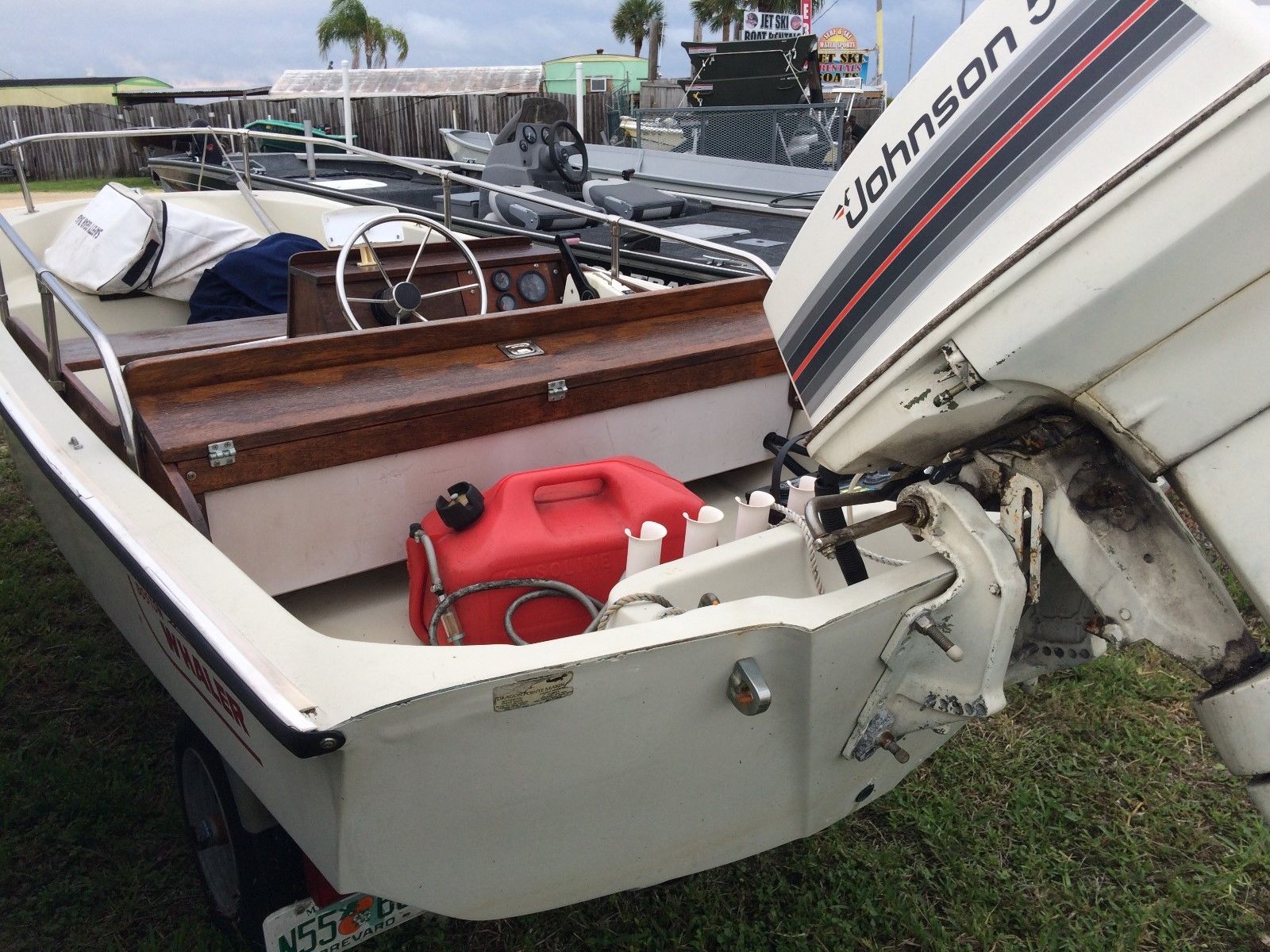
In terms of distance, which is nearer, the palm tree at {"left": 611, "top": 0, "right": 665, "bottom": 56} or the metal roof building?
the metal roof building

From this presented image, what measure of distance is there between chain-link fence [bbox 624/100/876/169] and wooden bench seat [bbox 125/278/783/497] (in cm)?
528

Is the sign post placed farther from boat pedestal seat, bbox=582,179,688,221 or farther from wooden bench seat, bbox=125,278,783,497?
wooden bench seat, bbox=125,278,783,497

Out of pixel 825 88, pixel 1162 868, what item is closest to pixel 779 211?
pixel 1162 868

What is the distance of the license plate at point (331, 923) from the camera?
61.1 inches

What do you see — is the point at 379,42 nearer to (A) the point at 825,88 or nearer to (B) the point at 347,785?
(A) the point at 825,88

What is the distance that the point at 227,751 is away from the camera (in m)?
1.58

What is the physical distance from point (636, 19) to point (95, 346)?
6021cm

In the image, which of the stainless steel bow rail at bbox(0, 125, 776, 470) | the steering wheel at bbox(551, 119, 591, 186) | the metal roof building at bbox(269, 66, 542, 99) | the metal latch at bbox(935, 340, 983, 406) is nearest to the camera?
the metal latch at bbox(935, 340, 983, 406)

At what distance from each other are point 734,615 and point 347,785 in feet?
1.81

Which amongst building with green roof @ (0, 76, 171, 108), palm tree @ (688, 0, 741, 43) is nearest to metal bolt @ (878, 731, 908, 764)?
building with green roof @ (0, 76, 171, 108)

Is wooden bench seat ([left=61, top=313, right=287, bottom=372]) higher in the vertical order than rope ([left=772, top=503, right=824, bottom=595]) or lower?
lower

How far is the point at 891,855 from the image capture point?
2.17 meters

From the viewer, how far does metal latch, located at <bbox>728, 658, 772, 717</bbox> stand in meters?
1.35

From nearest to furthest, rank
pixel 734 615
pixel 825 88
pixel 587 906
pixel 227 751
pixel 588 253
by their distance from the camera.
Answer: pixel 734 615
pixel 227 751
pixel 587 906
pixel 588 253
pixel 825 88
